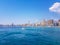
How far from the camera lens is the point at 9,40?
10.3 ft

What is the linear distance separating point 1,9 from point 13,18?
1.36ft

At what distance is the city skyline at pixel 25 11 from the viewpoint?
10.3ft

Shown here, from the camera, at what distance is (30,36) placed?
10.5 ft

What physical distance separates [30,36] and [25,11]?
73 centimetres

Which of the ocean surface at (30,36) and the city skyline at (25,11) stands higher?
the city skyline at (25,11)

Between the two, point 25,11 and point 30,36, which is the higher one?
point 25,11

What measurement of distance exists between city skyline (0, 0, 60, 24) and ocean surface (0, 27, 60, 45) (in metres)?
0.26

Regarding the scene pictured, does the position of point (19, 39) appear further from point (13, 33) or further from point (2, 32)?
point (2, 32)

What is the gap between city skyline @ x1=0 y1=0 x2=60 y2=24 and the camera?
3.13 m

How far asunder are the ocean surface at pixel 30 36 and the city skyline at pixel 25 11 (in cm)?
26

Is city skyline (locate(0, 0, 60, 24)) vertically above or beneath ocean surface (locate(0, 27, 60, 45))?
above

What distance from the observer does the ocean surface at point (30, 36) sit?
316cm

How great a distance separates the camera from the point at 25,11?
321cm

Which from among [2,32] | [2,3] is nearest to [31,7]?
[2,3]
